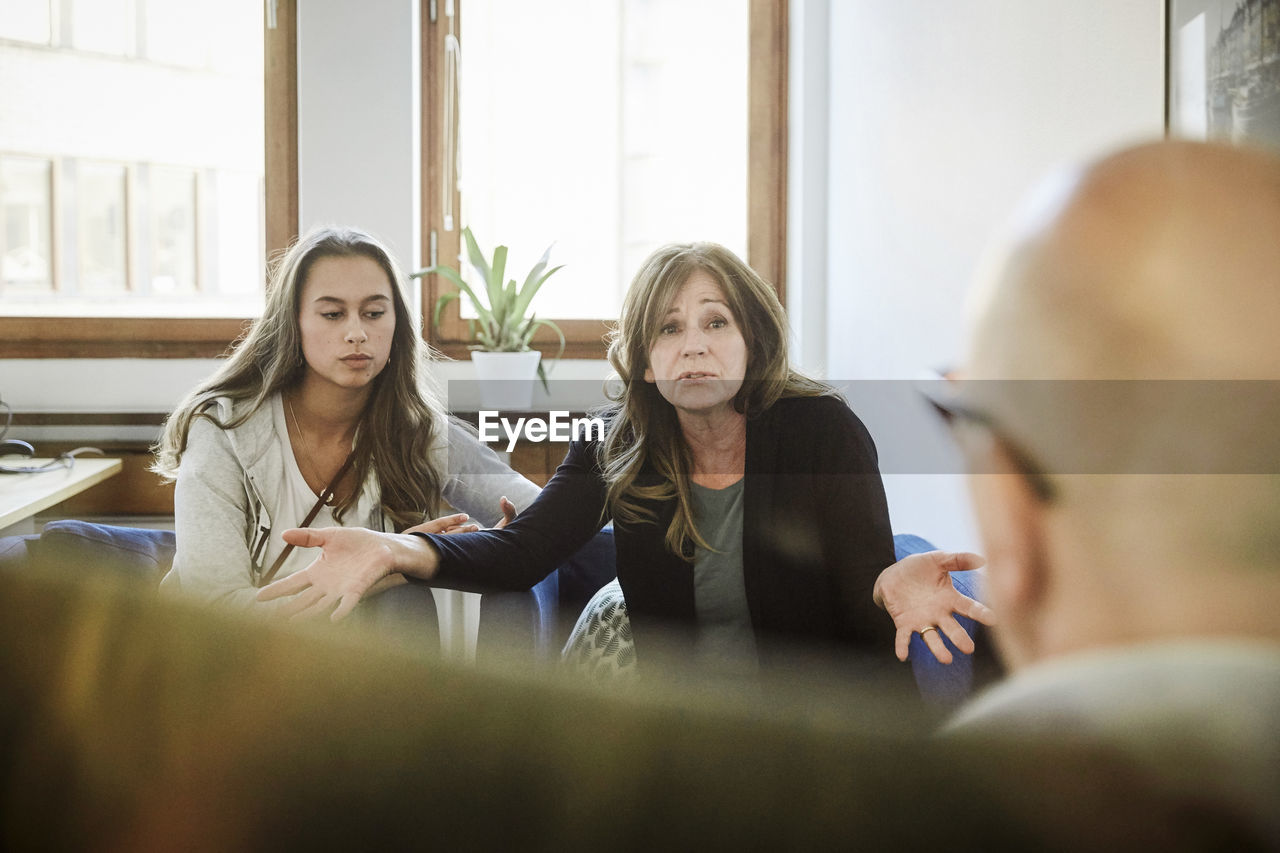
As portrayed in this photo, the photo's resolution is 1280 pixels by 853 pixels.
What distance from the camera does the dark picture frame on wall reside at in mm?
676

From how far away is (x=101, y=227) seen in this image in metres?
2.22

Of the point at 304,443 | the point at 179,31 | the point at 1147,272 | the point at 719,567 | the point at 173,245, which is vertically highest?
the point at 179,31

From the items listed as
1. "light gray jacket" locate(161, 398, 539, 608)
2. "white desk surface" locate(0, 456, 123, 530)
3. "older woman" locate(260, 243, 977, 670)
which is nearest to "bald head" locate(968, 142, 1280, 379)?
"older woman" locate(260, 243, 977, 670)

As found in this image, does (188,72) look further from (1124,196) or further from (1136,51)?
(1124,196)

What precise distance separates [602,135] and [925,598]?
72.3 inches

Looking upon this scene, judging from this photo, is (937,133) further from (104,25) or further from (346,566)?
(104,25)

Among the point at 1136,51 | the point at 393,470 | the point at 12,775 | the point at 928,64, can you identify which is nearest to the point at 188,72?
the point at 393,470

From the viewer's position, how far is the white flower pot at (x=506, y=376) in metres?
1.96

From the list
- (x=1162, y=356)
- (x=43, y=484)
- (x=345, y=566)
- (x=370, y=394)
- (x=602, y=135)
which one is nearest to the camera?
(x=1162, y=356)

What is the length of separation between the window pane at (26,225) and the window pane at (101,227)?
0.23 ft

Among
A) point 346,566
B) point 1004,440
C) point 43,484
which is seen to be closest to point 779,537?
point 346,566

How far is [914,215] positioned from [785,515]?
74 cm

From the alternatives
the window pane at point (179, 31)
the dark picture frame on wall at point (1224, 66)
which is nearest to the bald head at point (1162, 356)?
the dark picture frame on wall at point (1224, 66)

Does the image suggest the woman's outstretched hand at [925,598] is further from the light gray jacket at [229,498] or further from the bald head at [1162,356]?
the light gray jacket at [229,498]
